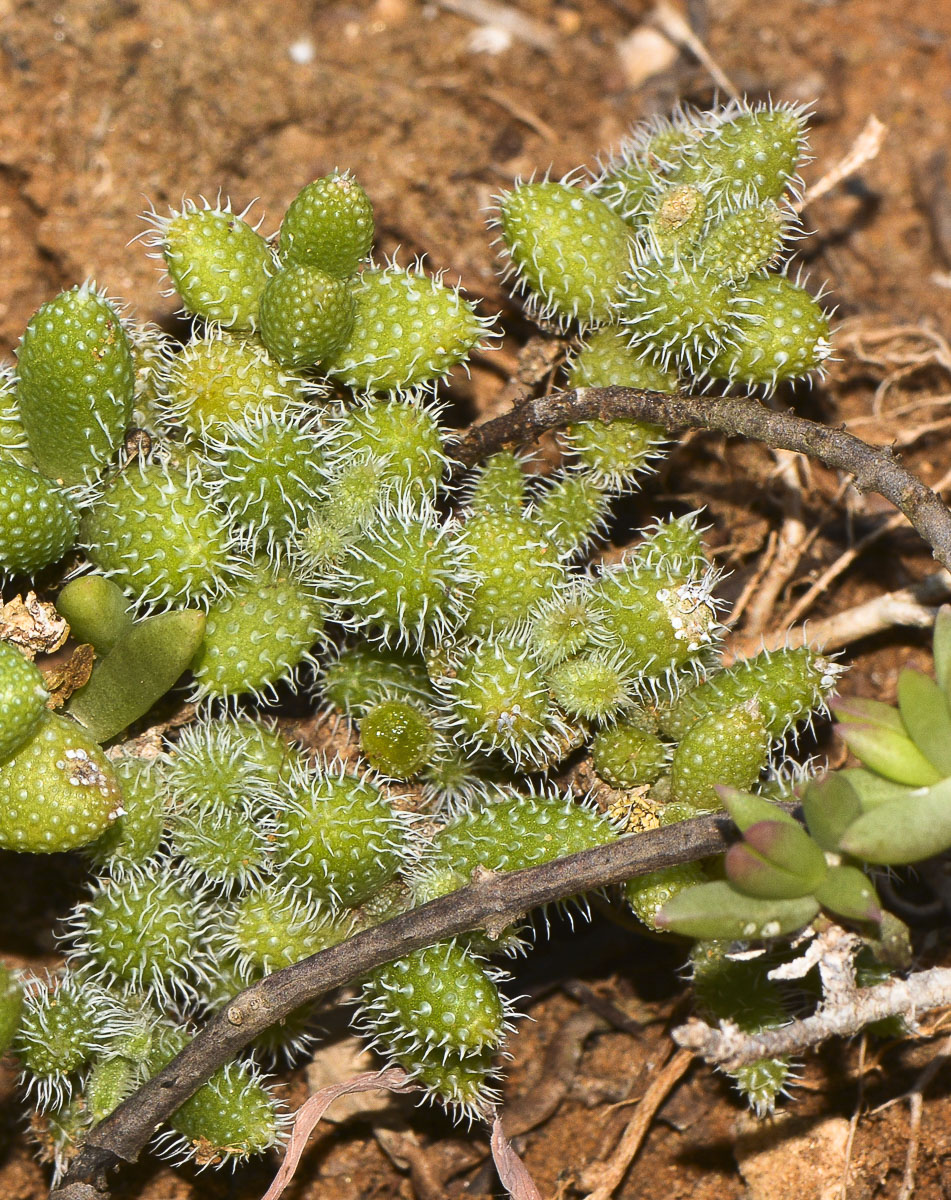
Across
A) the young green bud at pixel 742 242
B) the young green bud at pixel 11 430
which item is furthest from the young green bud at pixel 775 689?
the young green bud at pixel 11 430

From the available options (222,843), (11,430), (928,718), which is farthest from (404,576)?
(928,718)

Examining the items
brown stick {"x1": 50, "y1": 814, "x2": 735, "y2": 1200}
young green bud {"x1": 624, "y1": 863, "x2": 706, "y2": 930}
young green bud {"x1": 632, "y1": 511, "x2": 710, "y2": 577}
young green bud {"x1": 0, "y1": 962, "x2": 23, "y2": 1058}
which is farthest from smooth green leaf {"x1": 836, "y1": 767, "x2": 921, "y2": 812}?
young green bud {"x1": 0, "y1": 962, "x2": 23, "y2": 1058}

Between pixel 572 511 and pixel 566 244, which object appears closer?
pixel 566 244

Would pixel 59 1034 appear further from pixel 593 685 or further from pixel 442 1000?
pixel 593 685

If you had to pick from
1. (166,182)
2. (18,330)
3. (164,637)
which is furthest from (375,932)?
(166,182)

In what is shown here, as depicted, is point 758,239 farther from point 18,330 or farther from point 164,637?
point 18,330

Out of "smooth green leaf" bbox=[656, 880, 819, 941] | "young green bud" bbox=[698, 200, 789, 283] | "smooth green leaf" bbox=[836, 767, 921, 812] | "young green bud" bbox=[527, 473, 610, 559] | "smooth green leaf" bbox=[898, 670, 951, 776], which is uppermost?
"young green bud" bbox=[698, 200, 789, 283]

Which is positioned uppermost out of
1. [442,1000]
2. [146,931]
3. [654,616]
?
[654,616]

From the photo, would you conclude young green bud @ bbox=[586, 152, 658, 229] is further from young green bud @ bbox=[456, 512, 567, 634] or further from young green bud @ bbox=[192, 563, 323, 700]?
young green bud @ bbox=[192, 563, 323, 700]
